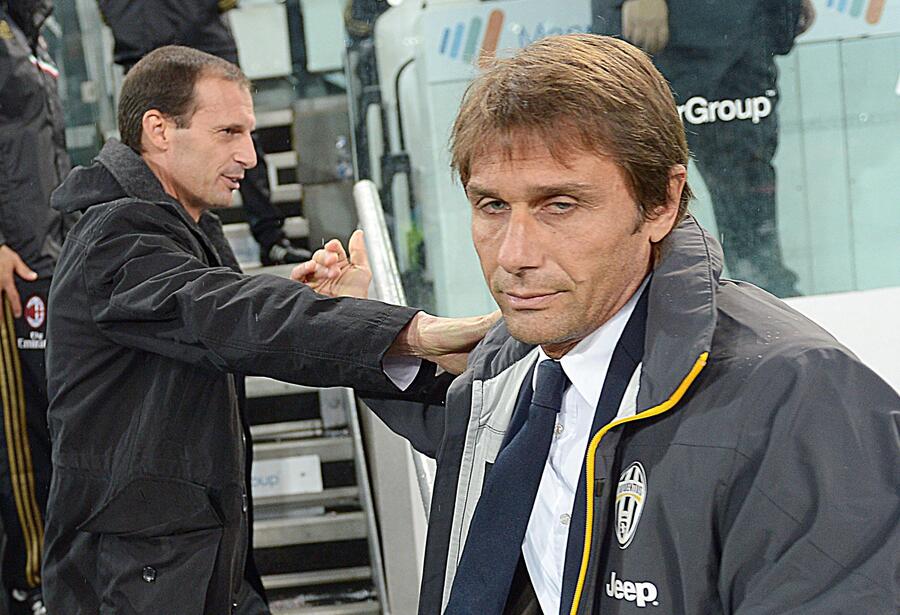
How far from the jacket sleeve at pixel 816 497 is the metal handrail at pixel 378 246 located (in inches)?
66.8

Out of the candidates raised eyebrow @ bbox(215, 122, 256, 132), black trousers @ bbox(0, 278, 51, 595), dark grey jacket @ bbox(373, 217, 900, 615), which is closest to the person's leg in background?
black trousers @ bbox(0, 278, 51, 595)

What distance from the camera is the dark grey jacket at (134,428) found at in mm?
2156

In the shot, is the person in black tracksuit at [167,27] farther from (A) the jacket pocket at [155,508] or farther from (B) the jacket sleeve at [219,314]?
(A) the jacket pocket at [155,508]

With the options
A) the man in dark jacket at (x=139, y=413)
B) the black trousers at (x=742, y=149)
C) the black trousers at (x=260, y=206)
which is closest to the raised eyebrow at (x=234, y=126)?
the man in dark jacket at (x=139, y=413)

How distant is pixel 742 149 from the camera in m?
3.01

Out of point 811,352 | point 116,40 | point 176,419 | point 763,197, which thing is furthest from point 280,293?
point 116,40

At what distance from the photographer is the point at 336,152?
16.8 ft

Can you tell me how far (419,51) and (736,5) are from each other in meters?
0.83

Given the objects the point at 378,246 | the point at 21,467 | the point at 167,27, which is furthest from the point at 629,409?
the point at 167,27

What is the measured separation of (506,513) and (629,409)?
244 millimetres

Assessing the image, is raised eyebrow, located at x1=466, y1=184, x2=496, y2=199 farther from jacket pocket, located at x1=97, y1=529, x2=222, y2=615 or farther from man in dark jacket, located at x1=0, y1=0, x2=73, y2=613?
man in dark jacket, located at x1=0, y1=0, x2=73, y2=613

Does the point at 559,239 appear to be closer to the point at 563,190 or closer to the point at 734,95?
the point at 563,190

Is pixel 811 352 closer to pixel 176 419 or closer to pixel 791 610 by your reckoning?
pixel 791 610

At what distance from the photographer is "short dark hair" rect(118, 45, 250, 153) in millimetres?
2527
